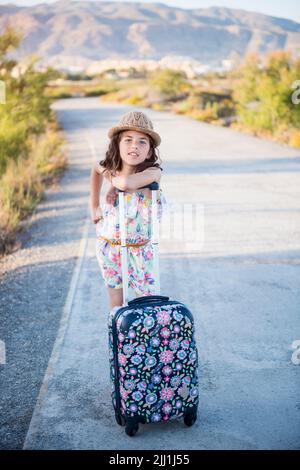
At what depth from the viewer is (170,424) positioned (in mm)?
3234

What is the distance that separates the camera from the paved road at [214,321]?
313 cm

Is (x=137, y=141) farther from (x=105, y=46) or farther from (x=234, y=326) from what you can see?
(x=105, y=46)

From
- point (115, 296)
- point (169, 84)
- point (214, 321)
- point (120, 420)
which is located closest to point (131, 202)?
point (115, 296)

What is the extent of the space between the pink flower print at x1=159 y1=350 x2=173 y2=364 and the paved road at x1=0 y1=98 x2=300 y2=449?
0.42 metres

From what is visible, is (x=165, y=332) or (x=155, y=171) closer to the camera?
(x=165, y=332)

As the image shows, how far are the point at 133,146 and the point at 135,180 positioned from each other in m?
0.22

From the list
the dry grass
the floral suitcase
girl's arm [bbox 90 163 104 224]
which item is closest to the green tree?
the dry grass

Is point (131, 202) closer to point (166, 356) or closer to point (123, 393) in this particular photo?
point (166, 356)

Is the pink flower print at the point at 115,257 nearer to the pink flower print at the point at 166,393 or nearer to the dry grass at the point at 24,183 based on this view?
the pink flower print at the point at 166,393

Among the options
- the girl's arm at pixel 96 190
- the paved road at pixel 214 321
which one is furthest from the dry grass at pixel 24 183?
the girl's arm at pixel 96 190

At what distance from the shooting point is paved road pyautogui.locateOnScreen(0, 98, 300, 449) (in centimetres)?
313

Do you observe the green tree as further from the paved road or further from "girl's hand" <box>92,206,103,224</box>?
"girl's hand" <box>92,206,103,224</box>

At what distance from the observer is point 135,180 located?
3293 mm
